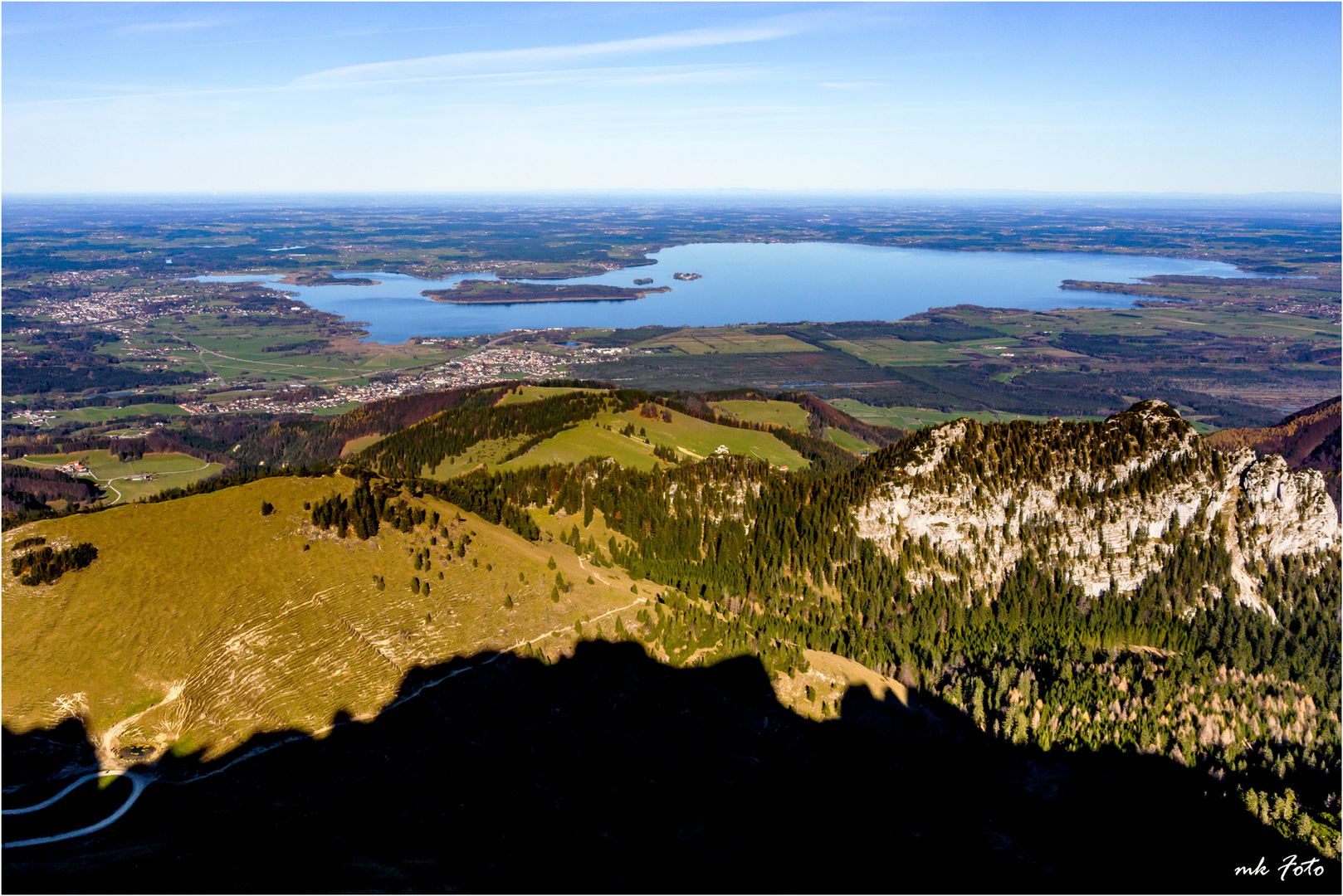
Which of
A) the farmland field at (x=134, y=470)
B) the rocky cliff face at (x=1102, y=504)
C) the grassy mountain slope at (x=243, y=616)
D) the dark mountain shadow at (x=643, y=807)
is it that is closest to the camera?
the dark mountain shadow at (x=643, y=807)

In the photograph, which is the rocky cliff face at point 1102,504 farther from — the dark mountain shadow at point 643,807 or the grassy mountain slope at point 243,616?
the grassy mountain slope at point 243,616

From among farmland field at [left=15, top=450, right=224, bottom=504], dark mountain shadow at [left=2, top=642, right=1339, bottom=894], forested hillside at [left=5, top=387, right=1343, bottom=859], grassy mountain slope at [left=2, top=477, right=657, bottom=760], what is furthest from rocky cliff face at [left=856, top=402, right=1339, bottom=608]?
farmland field at [left=15, top=450, right=224, bottom=504]

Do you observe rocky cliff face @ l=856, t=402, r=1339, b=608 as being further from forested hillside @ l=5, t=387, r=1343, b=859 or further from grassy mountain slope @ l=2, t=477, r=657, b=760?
grassy mountain slope @ l=2, t=477, r=657, b=760

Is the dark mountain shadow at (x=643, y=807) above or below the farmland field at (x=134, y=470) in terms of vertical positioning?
above

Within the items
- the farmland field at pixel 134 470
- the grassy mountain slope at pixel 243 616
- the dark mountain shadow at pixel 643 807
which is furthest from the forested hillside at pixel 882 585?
the farmland field at pixel 134 470

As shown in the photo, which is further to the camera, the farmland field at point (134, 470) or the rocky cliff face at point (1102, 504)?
the farmland field at point (134, 470)

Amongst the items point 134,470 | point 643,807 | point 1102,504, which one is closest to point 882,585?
point 1102,504

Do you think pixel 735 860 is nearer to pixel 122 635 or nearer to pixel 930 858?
pixel 930 858

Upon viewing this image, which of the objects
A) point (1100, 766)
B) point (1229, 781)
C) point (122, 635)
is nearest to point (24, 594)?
point (122, 635)
